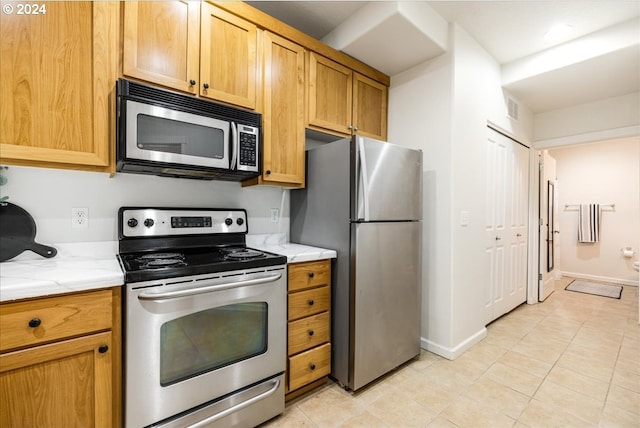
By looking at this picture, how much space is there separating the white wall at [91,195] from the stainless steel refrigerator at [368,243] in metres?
0.78

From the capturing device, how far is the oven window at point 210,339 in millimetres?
1310

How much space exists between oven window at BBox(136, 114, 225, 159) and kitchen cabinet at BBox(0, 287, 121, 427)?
730 mm

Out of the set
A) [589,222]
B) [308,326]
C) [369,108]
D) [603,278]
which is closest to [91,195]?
[308,326]

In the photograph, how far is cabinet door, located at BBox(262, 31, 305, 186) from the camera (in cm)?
192

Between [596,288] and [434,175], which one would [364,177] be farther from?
[596,288]

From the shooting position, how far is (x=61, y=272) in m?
1.21

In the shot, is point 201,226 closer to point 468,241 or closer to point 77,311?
point 77,311

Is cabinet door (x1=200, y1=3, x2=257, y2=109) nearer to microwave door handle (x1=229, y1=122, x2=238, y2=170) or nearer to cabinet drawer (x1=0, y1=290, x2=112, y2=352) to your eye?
microwave door handle (x1=229, y1=122, x2=238, y2=170)

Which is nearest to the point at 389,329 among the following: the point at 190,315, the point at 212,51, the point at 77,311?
the point at 190,315

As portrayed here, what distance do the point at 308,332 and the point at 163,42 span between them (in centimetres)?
186

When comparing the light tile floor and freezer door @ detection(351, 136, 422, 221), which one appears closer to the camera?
the light tile floor

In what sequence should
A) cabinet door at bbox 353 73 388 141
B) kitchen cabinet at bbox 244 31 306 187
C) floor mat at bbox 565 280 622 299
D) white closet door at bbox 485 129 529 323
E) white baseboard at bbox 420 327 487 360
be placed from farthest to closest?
floor mat at bbox 565 280 622 299 < white closet door at bbox 485 129 529 323 < cabinet door at bbox 353 73 388 141 < white baseboard at bbox 420 327 487 360 < kitchen cabinet at bbox 244 31 306 187

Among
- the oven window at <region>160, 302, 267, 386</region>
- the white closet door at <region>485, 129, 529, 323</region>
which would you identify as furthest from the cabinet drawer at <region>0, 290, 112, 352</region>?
the white closet door at <region>485, 129, 529, 323</region>

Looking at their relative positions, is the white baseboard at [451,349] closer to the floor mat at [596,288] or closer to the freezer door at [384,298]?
the freezer door at [384,298]
